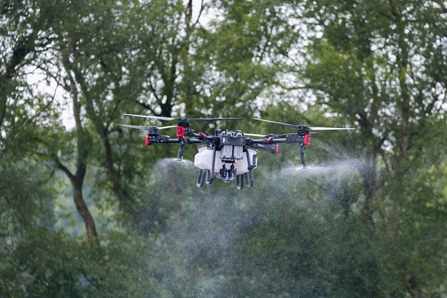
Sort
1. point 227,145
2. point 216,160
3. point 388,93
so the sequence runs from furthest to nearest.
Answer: point 388,93, point 216,160, point 227,145

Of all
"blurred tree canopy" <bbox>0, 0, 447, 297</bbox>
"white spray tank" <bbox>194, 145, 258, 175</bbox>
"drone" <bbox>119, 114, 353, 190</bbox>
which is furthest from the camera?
"blurred tree canopy" <bbox>0, 0, 447, 297</bbox>

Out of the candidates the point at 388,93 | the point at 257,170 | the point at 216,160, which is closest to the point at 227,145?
the point at 216,160

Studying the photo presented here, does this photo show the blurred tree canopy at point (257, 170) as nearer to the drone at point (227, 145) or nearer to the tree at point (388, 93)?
the tree at point (388, 93)

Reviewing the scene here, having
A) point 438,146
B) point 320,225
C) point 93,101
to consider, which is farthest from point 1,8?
point 438,146

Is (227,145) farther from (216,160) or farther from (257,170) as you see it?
(257,170)

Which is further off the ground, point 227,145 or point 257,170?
point 227,145

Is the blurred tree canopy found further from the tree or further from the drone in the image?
the drone

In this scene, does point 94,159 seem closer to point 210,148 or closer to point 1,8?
point 1,8

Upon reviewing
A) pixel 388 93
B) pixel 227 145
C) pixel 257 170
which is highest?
pixel 388 93

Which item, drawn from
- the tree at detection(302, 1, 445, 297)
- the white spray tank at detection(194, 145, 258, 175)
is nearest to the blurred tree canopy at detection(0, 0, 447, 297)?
the tree at detection(302, 1, 445, 297)
